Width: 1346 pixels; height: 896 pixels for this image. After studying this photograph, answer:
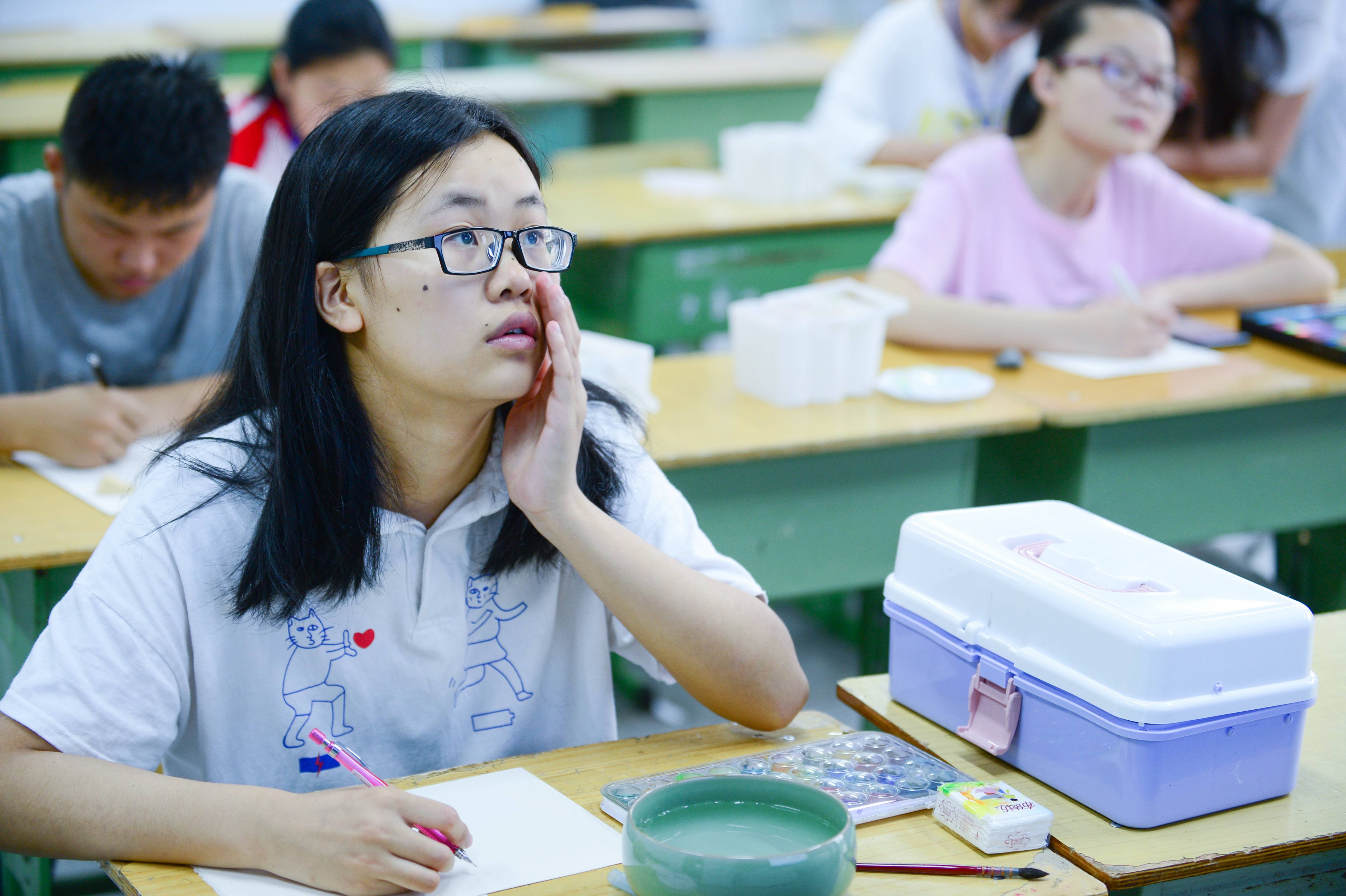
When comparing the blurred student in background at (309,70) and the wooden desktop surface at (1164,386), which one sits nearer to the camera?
the wooden desktop surface at (1164,386)

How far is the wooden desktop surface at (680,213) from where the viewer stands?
321 centimetres

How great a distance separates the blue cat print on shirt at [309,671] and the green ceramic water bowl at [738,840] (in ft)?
1.28

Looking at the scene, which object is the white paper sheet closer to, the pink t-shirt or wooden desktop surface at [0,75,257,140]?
the pink t-shirt

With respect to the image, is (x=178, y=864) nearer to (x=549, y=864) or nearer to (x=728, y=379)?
(x=549, y=864)

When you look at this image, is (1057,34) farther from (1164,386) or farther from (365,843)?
(365,843)

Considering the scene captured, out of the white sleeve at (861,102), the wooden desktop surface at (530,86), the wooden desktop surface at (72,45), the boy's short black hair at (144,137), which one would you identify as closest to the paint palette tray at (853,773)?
the boy's short black hair at (144,137)

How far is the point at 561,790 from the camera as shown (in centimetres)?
112

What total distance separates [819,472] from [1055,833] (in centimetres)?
107

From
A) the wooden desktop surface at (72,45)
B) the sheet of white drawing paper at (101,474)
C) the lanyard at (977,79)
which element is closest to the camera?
the sheet of white drawing paper at (101,474)

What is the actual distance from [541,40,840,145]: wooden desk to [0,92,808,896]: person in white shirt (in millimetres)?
3624

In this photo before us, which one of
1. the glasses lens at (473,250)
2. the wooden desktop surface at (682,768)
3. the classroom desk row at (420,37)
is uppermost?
the classroom desk row at (420,37)

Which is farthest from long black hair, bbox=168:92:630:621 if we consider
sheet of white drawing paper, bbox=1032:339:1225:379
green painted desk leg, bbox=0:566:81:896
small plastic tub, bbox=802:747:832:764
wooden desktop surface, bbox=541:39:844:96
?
wooden desktop surface, bbox=541:39:844:96

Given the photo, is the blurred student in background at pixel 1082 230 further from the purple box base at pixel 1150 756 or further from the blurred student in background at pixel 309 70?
the purple box base at pixel 1150 756

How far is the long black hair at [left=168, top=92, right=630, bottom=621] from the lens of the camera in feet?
3.76
